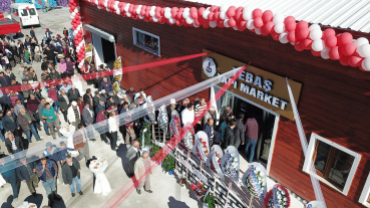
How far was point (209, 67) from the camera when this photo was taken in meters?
8.24

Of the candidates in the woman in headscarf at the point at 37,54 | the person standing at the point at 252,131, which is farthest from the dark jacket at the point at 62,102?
the woman in headscarf at the point at 37,54

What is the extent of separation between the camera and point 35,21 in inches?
1086

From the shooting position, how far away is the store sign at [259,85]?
6410mm

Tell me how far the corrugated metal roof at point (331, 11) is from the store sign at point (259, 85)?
56.7 inches

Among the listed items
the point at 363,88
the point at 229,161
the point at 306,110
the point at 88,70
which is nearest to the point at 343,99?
the point at 363,88

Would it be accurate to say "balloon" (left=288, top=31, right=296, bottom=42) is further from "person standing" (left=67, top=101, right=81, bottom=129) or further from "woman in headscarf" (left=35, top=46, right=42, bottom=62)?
"woman in headscarf" (left=35, top=46, right=42, bottom=62)

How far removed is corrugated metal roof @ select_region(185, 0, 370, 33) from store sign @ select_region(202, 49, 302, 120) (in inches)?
56.7

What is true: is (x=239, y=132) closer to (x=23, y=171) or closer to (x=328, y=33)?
(x=328, y=33)

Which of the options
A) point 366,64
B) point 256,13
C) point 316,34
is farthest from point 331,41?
point 256,13

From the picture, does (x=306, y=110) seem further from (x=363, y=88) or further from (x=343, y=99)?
(x=363, y=88)

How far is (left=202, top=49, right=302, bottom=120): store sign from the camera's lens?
6.41 meters

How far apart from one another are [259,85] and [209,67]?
6.23 feet

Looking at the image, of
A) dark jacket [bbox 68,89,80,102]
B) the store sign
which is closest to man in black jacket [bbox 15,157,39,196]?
dark jacket [bbox 68,89,80,102]

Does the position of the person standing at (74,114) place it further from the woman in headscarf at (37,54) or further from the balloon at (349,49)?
the woman in headscarf at (37,54)
